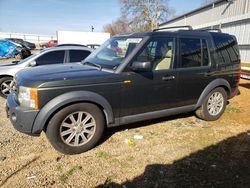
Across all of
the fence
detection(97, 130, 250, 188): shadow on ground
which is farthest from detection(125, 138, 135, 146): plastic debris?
the fence

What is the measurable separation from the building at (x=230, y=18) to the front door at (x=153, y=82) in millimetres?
11176

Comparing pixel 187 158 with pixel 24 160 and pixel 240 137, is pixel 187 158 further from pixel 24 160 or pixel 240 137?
pixel 24 160

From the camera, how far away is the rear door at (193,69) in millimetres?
4664

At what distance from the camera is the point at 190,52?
15.7 ft

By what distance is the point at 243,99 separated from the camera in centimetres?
736

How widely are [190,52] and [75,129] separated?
2.73 m

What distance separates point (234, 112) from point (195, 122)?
1452mm

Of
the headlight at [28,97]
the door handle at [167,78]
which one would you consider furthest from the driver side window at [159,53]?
the headlight at [28,97]

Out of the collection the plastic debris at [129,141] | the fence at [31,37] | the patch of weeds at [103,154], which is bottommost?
the patch of weeds at [103,154]

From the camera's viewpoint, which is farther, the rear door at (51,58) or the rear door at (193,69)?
the rear door at (51,58)

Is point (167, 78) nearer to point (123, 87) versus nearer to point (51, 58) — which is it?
point (123, 87)

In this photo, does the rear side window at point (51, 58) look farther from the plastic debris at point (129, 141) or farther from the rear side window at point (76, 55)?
the plastic debris at point (129, 141)

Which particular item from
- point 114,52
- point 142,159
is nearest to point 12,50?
point 114,52

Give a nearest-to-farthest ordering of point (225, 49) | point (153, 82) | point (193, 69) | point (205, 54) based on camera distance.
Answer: point (153, 82) < point (193, 69) < point (205, 54) < point (225, 49)
